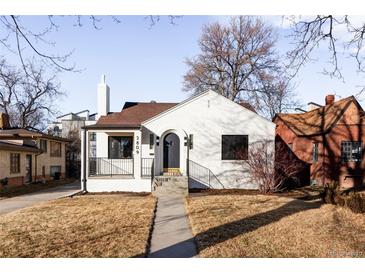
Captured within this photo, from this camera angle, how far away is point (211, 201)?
44.2 feet

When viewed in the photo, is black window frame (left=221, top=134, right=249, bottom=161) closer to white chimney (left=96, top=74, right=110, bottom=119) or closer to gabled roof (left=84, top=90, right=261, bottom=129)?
gabled roof (left=84, top=90, right=261, bottom=129)

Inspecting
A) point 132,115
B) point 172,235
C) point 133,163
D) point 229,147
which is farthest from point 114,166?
point 172,235

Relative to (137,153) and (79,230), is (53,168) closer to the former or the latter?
(137,153)

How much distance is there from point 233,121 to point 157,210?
26.2 ft

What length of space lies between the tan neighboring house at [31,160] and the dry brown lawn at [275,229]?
11024mm

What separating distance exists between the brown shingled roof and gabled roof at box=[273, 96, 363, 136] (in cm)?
919

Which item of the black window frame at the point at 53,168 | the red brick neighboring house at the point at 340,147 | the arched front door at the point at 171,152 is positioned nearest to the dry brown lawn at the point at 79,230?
the arched front door at the point at 171,152

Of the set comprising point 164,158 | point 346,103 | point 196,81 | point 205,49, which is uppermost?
point 205,49

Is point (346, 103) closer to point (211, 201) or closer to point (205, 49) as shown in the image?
point (211, 201)

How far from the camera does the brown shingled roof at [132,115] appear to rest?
19609mm

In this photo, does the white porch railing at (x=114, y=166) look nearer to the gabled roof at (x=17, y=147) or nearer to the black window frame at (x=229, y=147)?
the black window frame at (x=229, y=147)

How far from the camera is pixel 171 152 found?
19391mm

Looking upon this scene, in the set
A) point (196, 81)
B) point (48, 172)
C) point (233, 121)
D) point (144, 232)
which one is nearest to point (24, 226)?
point (144, 232)

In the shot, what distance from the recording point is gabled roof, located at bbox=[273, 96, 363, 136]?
828 inches
